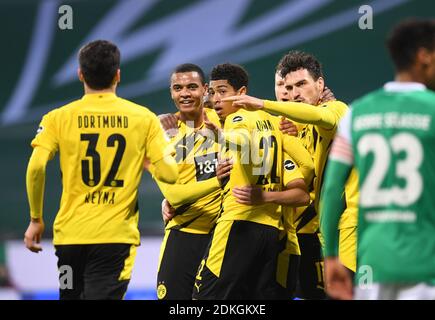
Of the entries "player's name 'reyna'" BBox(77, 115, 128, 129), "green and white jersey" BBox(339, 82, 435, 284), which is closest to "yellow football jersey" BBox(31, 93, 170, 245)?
"player's name 'reyna'" BBox(77, 115, 128, 129)

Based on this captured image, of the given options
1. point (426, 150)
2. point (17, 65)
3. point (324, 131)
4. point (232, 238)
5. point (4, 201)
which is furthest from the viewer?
point (17, 65)

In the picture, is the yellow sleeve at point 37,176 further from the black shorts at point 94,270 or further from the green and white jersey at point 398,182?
the green and white jersey at point 398,182

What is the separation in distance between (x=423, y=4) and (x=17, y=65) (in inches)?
200

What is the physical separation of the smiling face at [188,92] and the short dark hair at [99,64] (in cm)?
153

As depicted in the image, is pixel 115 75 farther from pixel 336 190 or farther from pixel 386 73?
pixel 386 73

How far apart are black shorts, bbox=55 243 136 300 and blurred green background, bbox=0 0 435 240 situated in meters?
6.16

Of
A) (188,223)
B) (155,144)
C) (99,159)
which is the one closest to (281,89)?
(188,223)

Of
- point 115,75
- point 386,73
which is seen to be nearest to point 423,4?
point 386,73

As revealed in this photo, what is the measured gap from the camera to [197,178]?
21.7 ft

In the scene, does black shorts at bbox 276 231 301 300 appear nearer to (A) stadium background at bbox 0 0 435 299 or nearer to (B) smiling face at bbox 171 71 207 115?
(B) smiling face at bbox 171 71 207 115

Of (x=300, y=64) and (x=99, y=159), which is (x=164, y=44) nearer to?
(x=300, y=64)

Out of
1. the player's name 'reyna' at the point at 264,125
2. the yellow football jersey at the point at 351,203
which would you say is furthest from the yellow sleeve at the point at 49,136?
the yellow football jersey at the point at 351,203

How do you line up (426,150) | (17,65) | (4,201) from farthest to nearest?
(17,65) < (4,201) < (426,150)
